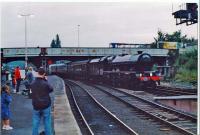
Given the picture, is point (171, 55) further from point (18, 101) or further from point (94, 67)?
point (94, 67)

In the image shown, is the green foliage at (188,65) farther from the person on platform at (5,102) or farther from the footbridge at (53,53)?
the person on platform at (5,102)

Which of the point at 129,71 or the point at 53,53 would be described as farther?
the point at 129,71

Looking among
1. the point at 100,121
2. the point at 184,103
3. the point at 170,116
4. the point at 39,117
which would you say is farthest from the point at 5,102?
the point at 184,103

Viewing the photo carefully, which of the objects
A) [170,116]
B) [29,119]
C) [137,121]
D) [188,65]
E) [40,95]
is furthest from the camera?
[170,116]

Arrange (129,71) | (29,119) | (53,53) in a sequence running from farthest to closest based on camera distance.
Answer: (129,71)
(29,119)
(53,53)

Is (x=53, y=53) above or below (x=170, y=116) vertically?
above

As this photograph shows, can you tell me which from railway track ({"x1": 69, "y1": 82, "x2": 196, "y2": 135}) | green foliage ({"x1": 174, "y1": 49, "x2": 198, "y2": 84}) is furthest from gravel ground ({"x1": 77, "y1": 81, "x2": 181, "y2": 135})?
green foliage ({"x1": 174, "y1": 49, "x2": 198, "y2": 84})

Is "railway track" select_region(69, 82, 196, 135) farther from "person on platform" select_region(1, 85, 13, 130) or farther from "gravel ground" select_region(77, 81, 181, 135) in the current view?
"person on platform" select_region(1, 85, 13, 130)

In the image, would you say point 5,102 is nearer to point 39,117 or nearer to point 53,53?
point 39,117

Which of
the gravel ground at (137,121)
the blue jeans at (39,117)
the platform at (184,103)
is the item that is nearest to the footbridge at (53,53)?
the blue jeans at (39,117)

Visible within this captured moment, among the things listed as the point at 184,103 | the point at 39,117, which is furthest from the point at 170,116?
the point at 39,117

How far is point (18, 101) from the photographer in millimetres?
14711

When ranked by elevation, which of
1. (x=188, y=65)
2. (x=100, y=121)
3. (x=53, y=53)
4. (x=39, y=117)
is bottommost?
(x=100, y=121)

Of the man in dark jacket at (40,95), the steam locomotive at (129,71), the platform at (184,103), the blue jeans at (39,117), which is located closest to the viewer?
the man in dark jacket at (40,95)
